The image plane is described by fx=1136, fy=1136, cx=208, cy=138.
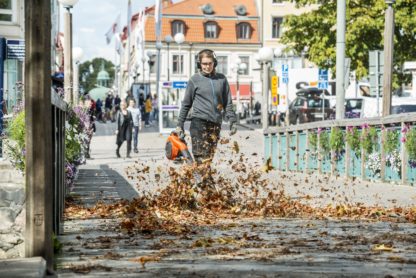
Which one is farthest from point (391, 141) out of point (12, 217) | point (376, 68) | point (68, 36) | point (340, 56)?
point (12, 217)

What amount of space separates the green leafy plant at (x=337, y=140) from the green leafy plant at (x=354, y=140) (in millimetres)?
683

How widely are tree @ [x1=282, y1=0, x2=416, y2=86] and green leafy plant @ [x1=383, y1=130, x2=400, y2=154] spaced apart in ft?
95.9

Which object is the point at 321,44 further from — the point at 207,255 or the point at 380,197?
the point at 207,255

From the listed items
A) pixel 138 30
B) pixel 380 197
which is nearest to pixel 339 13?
pixel 380 197

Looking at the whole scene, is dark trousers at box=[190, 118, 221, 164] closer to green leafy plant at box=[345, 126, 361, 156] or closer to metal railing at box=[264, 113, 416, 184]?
metal railing at box=[264, 113, 416, 184]

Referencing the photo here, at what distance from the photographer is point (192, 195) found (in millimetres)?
12273

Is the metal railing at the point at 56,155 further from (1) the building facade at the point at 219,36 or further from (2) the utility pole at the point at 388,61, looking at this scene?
(1) the building facade at the point at 219,36

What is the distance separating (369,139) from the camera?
809 inches

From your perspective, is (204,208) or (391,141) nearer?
(204,208)

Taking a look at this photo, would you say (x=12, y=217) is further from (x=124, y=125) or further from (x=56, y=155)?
(x=124, y=125)

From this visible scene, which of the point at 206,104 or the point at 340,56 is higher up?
the point at 340,56

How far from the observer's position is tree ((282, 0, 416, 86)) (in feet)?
160

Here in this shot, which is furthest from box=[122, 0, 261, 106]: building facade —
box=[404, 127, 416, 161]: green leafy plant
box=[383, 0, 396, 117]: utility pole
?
box=[404, 127, 416, 161]: green leafy plant

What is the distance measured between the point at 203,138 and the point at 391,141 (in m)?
7.41
